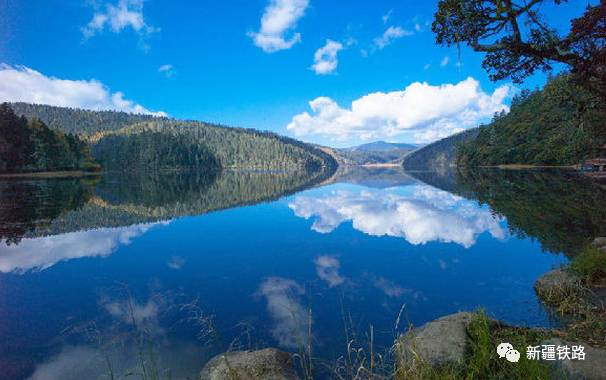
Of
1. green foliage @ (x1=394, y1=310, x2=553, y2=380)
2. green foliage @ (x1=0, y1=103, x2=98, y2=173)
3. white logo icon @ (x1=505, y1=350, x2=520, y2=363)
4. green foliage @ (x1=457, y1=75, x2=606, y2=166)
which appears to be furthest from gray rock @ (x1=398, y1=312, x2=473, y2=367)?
green foliage @ (x1=0, y1=103, x2=98, y2=173)

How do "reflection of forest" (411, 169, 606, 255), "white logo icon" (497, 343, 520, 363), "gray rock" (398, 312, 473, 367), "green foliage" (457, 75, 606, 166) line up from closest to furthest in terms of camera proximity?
"white logo icon" (497, 343, 520, 363) → "gray rock" (398, 312, 473, 367) → "reflection of forest" (411, 169, 606, 255) → "green foliage" (457, 75, 606, 166)

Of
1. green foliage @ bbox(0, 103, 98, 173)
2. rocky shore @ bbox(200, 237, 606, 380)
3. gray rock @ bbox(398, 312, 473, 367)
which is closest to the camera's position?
rocky shore @ bbox(200, 237, 606, 380)

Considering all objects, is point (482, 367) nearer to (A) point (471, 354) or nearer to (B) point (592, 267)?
(A) point (471, 354)

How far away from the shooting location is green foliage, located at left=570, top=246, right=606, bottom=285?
11.3m

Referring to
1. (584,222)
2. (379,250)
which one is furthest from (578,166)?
(379,250)

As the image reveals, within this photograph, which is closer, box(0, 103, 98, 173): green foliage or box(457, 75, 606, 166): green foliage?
box(0, 103, 98, 173): green foliage

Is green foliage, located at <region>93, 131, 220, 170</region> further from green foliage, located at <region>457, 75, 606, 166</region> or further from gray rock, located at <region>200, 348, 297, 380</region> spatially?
gray rock, located at <region>200, 348, 297, 380</region>

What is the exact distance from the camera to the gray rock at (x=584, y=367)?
5578mm

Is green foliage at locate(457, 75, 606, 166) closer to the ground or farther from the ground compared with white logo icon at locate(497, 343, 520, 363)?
farther from the ground

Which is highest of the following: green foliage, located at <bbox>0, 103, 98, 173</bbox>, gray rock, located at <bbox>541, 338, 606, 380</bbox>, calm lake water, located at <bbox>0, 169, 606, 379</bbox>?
green foliage, located at <bbox>0, 103, 98, 173</bbox>

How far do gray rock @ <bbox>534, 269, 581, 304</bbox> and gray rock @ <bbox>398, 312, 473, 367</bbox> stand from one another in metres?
5.21

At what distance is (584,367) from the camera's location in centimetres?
579

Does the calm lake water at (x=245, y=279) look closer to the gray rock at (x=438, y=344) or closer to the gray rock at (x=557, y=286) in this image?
the gray rock at (x=557, y=286)

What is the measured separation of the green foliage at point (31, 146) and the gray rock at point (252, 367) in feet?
332
